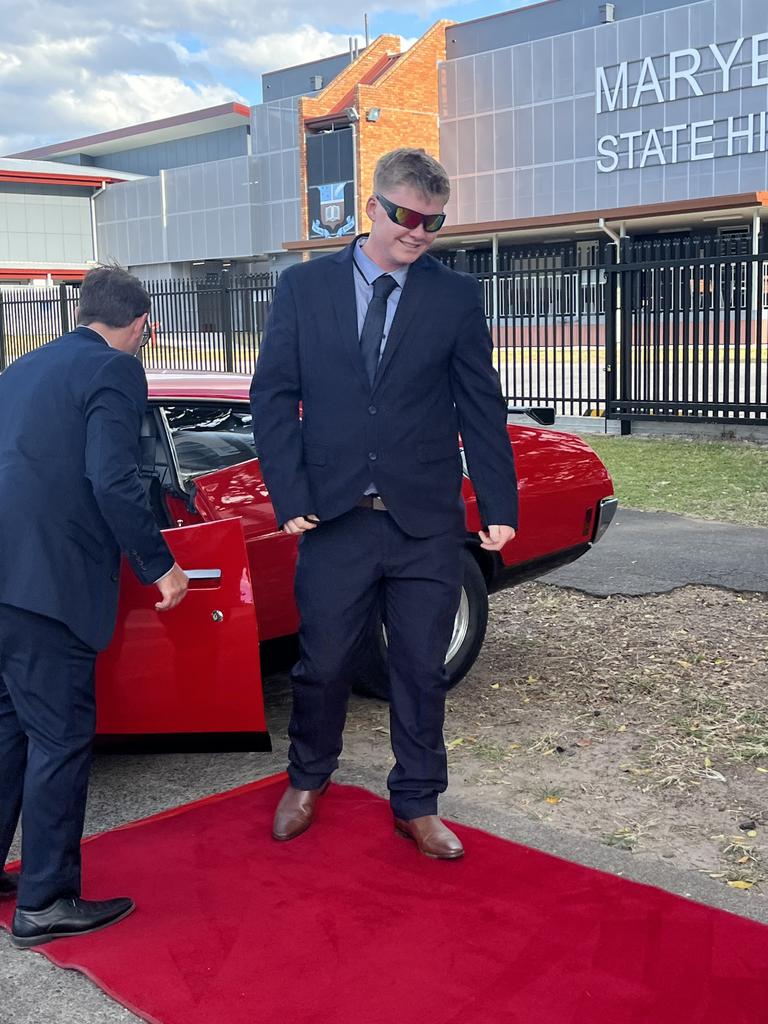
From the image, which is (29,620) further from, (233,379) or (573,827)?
(233,379)

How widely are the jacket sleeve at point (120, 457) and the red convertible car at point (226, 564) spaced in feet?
1.59

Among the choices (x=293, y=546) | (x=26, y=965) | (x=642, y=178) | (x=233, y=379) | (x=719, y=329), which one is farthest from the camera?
(x=642, y=178)

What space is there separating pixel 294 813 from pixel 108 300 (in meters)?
1.66

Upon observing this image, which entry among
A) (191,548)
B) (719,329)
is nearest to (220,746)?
(191,548)

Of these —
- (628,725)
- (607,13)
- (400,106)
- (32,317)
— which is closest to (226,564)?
(628,725)

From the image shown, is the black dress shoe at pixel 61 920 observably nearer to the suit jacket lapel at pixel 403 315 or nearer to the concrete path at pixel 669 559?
the suit jacket lapel at pixel 403 315

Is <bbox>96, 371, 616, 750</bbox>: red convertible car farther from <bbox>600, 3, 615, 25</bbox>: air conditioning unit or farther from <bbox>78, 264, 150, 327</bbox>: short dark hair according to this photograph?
<bbox>600, 3, 615, 25</bbox>: air conditioning unit

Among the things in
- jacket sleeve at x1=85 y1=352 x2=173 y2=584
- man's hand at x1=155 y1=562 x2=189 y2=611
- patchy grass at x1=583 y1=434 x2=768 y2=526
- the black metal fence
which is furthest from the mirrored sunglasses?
the black metal fence

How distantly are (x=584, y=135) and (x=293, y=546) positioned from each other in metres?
38.8

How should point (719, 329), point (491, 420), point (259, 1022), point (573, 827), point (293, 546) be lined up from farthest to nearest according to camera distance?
point (719, 329) < point (293, 546) < point (573, 827) < point (491, 420) < point (259, 1022)

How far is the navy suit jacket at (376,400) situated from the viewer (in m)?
3.43

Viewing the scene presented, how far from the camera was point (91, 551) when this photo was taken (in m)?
3.09

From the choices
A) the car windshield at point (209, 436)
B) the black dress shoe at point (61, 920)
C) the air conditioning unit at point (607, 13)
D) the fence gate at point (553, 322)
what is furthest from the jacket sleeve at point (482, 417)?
the air conditioning unit at point (607, 13)

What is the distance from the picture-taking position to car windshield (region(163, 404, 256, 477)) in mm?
4461
